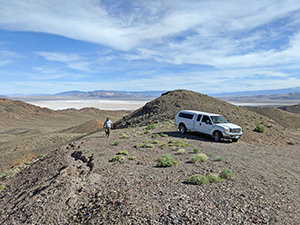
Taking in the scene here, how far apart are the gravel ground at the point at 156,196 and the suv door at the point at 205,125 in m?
5.13

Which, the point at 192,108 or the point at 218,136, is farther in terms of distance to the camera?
the point at 192,108

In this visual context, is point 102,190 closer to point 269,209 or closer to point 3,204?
point 3,204

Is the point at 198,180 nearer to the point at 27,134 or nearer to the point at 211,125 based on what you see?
the point at 211,125

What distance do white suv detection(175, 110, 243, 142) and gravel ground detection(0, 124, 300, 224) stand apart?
4369mm

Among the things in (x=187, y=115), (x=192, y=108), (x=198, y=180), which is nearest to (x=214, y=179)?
(x=198, y=180)

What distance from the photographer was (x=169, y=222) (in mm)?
4699

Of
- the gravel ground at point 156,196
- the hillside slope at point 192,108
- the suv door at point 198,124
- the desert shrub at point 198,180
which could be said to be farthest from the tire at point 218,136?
the desert shrub at point 198,180

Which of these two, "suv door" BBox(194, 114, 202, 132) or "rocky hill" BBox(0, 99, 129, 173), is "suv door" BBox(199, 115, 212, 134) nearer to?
"suv door" BBox(194, 114, 202, 132)

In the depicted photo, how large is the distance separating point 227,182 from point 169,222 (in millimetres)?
3347

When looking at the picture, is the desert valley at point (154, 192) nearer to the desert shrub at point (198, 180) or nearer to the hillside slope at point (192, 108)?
the desert shrub at point (198, 180)

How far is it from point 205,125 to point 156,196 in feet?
34.5

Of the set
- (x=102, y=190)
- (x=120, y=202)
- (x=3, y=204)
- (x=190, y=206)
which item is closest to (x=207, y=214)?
(x=190, y=206)

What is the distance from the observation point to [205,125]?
1558 centimetres

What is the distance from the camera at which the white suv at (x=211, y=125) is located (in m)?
14.6
